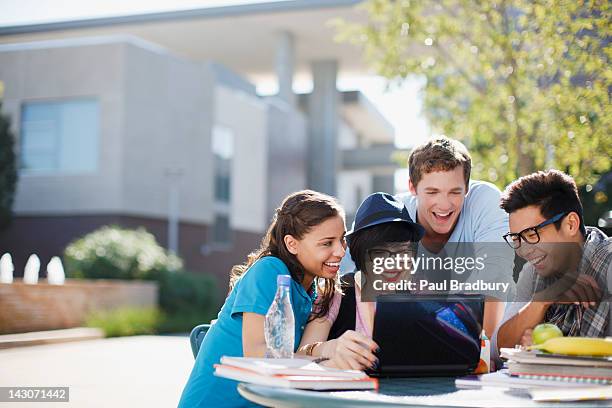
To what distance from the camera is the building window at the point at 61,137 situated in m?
22.2

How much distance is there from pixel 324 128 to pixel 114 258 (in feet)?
54.5

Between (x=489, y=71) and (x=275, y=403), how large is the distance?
27.3 feet

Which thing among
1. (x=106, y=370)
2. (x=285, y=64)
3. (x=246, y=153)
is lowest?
(x=106, y=370)

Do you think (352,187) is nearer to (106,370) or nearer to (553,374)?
(106,370)

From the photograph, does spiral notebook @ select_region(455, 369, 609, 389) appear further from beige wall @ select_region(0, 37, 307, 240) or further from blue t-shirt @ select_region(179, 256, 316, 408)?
beige wall @ select_region(0, 37, 307, 240)

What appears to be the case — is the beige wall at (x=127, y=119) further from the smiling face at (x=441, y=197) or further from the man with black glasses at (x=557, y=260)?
the man with black glasses at (x=557, y=260)

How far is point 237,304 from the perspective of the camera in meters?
2.76

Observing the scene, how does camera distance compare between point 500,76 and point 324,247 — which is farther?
point 500,76

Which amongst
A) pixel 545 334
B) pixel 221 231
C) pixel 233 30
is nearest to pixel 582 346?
pixel 545 334

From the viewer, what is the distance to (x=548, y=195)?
289cm

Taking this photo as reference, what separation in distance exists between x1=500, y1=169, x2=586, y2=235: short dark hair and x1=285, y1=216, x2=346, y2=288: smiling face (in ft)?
1.96

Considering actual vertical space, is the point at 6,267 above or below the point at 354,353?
below

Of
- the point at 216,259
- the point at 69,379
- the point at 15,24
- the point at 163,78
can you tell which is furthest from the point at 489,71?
the point at 15,24

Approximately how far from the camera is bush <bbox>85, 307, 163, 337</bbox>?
15930 millimetres
